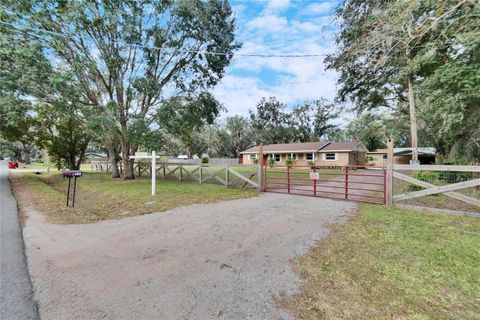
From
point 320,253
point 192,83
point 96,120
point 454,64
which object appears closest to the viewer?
point 320,253

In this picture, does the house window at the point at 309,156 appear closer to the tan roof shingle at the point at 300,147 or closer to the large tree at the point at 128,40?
the tan roof shingle at the point at 300,147

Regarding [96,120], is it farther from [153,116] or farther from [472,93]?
[472,93]

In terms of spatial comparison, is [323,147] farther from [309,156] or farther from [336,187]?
[336,187]

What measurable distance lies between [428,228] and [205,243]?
14.8ft

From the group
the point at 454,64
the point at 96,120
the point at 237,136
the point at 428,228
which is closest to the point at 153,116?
the point at 96,120

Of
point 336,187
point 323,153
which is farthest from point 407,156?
point 336,187

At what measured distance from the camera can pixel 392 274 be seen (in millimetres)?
2832

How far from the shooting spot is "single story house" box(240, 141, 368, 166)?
27484 mm

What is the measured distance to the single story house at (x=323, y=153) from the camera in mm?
27484

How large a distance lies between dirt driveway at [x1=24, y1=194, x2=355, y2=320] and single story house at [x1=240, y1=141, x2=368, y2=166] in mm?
24122

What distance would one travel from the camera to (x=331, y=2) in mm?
9695

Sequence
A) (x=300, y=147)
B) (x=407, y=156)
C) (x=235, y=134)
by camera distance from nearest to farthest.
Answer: (x=300, y=147), (x=407, y=156), (x=235, y=134)

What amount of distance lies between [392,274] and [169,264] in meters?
2.95

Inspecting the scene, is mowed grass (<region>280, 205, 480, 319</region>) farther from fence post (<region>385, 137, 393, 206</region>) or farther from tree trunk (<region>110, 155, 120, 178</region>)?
tree trunk (<region>110, 155, 120, 178</region>)
